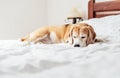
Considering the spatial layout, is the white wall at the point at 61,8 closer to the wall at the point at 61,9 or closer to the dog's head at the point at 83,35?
the wall at the point at 61,9

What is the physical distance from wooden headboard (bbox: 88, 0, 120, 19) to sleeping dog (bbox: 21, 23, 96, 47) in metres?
0.80

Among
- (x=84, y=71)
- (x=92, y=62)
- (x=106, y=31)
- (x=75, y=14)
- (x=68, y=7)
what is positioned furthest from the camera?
(x=68, y=7)

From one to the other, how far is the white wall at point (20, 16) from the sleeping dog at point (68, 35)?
1764mm

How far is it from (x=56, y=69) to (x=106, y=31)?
3.77 ft

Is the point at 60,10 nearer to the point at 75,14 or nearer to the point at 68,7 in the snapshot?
the point at 68,7

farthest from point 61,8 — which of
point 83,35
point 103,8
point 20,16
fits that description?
point 83,35

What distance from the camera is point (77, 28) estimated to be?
1709 mm

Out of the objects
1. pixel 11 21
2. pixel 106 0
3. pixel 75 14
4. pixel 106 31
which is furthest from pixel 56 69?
pixel 11 21

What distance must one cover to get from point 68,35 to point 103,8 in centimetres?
96

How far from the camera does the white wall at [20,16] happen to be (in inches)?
139

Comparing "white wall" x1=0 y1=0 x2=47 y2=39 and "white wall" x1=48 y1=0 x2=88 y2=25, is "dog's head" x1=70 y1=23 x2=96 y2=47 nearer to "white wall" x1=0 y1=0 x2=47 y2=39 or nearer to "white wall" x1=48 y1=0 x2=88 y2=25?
"white wall" x1=48 y1=0 x2=88 y2=25

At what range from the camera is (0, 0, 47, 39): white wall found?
354 centimetres

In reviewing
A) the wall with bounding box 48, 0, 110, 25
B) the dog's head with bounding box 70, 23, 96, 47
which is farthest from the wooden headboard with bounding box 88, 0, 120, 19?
the dog's head with bounding box 70, 23, 96, 47

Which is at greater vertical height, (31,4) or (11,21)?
(31,4)
